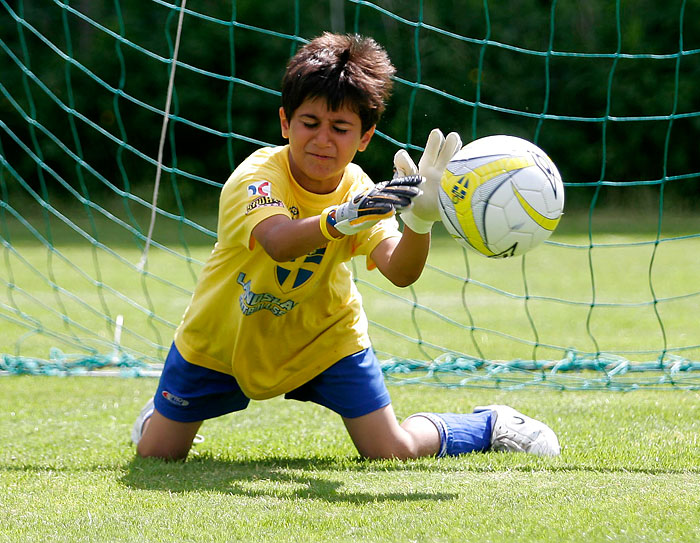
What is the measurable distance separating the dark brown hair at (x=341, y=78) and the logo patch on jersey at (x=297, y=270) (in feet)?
1.54

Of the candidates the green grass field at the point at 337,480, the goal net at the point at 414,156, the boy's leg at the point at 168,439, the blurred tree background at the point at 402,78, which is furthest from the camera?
the blurred tree background at the point at 402,78

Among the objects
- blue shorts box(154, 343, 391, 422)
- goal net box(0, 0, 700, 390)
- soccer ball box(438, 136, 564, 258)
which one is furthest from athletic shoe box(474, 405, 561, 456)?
goal net box(0, 0, 700, 390)

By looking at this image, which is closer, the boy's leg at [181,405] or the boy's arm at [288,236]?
the boy's arm at [288,236]

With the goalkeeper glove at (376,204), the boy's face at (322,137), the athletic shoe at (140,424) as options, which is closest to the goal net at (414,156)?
the athletic shoe at (140,424)

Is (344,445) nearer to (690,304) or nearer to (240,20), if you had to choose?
(690,304)

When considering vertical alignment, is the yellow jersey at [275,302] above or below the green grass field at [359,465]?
above

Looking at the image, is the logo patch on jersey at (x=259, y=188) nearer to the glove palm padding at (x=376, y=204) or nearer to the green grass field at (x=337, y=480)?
the glove palm padding at (x=376, y=204)

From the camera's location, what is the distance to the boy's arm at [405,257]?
10.2 feet

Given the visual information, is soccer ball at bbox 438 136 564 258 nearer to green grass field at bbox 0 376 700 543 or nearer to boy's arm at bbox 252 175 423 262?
boy's arm at bbox 252 175 423 262

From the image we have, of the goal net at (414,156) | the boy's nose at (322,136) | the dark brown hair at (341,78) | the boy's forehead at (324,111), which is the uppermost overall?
the dark brown hair at (341,78)

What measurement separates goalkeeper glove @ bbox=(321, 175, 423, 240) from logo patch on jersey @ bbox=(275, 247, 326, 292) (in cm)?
54

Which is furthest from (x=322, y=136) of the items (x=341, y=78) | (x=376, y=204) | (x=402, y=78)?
(x=402, y=78)

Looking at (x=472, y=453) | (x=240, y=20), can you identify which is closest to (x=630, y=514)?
(x=472, y=453)

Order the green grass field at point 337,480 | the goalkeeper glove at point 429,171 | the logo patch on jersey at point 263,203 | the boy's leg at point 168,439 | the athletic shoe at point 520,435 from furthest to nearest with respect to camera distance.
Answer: the boy's leg at point 168,439
the athletic shoe at point 520,435
the logo patch on jersey at point 263,203
the goalkeeper glove at point 429,171
the green grass field at point 337,480
